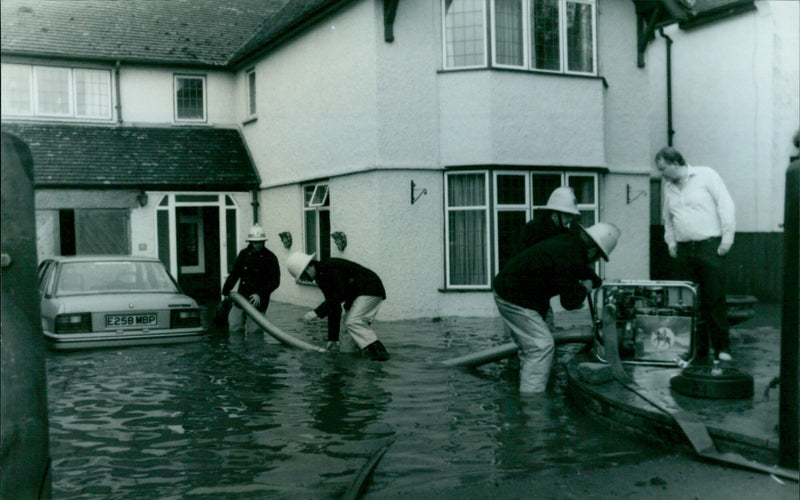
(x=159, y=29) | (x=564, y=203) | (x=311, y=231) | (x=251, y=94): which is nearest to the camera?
(x=564, y=203)

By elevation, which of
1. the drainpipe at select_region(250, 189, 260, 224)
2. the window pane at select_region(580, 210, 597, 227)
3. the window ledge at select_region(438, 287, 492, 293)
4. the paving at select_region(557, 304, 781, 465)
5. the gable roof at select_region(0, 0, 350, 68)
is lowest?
the paving at select_region(557, 304, 781, 465)

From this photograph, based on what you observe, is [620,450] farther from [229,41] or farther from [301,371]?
[229,41]

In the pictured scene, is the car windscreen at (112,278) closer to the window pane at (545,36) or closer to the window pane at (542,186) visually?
the window pane at (542,186)

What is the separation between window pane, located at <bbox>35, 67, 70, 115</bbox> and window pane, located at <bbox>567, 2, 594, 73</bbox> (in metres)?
12.8

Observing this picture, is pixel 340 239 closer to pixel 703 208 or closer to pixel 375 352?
pixel 375 352

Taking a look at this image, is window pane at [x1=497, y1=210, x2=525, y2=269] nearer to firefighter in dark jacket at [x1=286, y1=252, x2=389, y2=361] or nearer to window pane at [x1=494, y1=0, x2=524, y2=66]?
window pane at [x1=494, y1=0, x2=524, y2=66]

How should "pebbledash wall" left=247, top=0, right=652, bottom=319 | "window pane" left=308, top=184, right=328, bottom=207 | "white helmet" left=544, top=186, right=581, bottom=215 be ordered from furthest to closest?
1. "window pane" left=308, top=184, right=328, bottom=207
2. "pebbledash wall" left=247, top=0, right=652, bottom=319
3. "white helmet" left=544, top=186, right=581, bottom=215

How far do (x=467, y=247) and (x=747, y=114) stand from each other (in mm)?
7236

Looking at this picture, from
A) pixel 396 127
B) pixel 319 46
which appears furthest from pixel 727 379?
pixel 319 46

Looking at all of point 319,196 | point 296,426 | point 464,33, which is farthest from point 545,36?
point 296,426

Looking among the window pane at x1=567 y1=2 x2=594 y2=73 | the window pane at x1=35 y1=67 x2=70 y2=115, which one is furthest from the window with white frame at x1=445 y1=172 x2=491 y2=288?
the window pane at x1=35 y1=67 x2=70 y2=115

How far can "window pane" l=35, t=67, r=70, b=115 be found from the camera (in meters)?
20.5

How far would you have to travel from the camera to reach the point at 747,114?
17516mm

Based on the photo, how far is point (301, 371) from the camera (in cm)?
931
